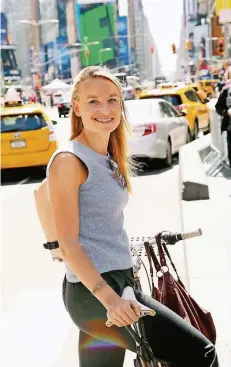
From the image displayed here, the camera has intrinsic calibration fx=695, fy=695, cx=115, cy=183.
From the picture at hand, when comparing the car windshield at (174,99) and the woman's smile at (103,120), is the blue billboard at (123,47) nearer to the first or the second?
the car windshield at (174,99)

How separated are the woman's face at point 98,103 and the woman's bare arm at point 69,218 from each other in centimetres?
25

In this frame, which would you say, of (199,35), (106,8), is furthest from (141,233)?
(199,35)

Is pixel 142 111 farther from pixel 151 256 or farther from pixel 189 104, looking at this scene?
pixel 151 256

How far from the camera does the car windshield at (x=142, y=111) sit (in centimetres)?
1381

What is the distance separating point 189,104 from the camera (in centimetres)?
1895

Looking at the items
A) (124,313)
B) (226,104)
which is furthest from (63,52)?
(124,313)

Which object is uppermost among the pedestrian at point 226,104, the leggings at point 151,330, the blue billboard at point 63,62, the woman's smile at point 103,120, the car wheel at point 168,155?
the woman's smile at point 103,120

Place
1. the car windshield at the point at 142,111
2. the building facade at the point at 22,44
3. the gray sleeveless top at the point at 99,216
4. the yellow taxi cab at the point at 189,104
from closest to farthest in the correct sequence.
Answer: the gray sleeveless top at the point at 99,216 → the car windshield at the point at 142,111 → the yellow taxi cab at the point at 189,104 → the building facade at the point at 22,44

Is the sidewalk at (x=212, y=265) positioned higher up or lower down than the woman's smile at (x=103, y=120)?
lower down

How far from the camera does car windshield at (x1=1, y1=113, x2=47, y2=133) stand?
14439 millimetres

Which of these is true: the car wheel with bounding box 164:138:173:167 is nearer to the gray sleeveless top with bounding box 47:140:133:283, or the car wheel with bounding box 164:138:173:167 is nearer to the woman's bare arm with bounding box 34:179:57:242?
the woman's bare arm with bounding box 34:179:57:242

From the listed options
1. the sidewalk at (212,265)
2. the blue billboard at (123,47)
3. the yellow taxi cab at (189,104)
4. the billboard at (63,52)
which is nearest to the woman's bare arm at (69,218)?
the sidewalk at (212,265)

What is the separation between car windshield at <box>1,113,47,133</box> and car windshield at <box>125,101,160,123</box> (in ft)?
6.11

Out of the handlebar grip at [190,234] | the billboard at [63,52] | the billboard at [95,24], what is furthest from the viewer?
the billboard at [63,52]
